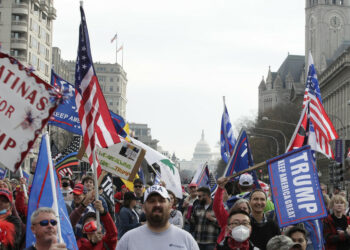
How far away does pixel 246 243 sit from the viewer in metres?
6.28

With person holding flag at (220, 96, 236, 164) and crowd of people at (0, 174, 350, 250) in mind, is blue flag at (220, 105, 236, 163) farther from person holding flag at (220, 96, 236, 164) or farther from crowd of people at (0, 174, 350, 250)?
crowd of people at (0, 174, 350, 250)

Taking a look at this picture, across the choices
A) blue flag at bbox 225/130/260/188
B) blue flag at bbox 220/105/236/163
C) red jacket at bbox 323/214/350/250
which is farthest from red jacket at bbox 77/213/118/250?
blue flag at bbox 220/105/236/163

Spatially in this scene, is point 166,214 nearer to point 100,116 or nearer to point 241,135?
point 100,116

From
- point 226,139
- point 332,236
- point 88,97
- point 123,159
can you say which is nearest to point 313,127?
point 226,139

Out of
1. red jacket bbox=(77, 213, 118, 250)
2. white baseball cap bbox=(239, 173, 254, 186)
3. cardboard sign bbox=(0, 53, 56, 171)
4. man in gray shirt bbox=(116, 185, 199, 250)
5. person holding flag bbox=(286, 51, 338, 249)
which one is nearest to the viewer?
cardboard sign bbox=(0, 53, 56, 171)

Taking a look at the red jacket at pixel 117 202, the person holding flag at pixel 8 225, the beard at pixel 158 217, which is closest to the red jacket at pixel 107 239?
the person holding flag at pixel 8 225

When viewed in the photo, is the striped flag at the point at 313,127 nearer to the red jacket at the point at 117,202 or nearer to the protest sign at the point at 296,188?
the protest sign at the point at 296,188

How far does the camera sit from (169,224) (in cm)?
582

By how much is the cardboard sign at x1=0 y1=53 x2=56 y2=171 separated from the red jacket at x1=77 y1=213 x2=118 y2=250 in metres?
2.40

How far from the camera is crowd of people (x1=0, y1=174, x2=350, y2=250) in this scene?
5.71 m

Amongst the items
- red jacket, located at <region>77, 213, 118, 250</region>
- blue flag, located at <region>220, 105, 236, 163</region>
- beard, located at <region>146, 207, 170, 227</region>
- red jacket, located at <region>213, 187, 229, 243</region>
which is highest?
blue flag, located at <region>220, 105, 236, 163</region>

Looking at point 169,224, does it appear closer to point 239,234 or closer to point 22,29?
point 239,234

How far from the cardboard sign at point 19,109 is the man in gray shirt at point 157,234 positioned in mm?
1065

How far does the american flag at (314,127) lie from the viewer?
1261 cm
